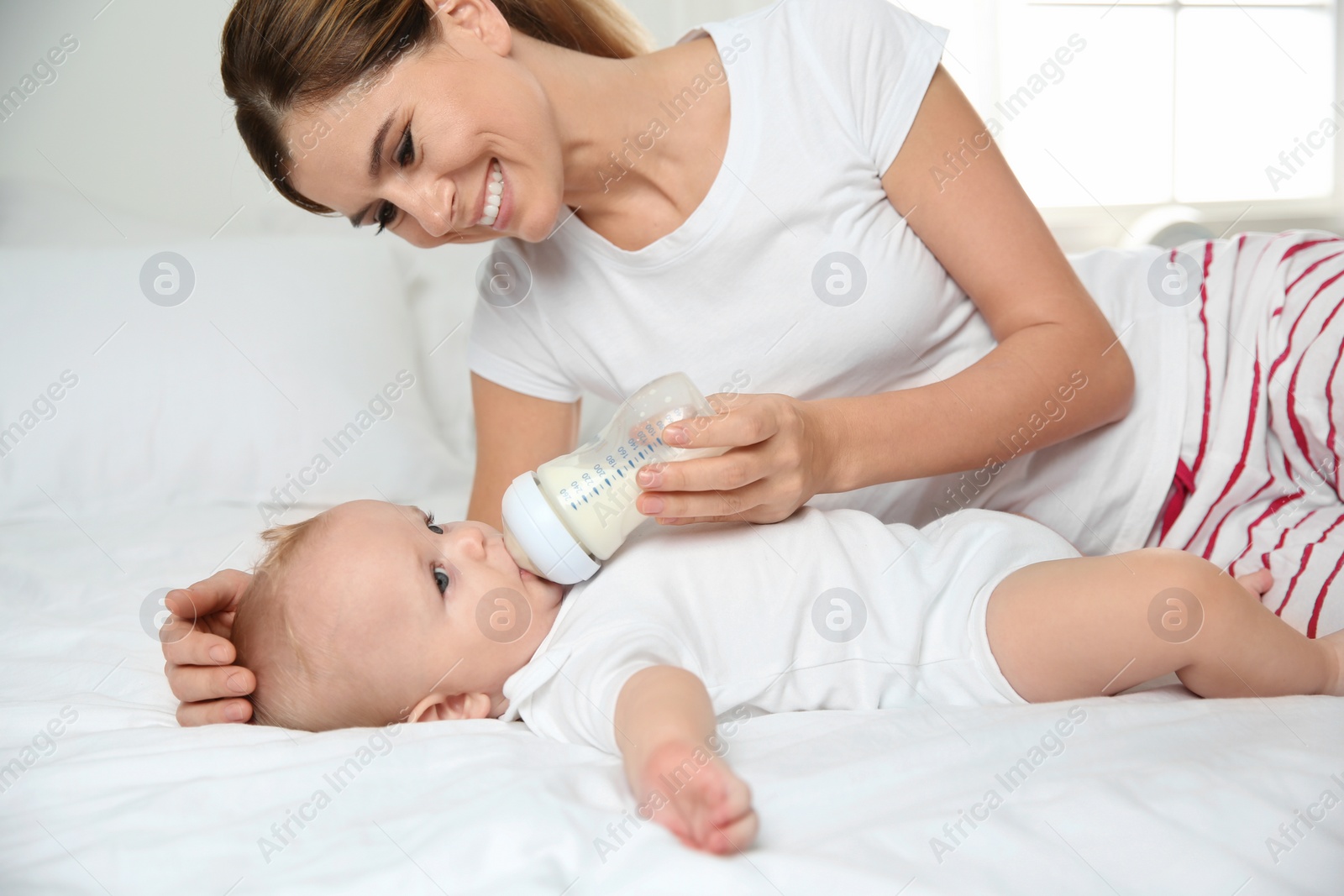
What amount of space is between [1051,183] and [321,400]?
1950mm

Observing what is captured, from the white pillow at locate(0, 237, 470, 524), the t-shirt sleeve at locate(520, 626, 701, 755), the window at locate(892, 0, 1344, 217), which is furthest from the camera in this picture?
the window at locate(892, 0, 1344, 217)

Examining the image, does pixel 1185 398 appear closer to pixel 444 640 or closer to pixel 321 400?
pixel 444 640

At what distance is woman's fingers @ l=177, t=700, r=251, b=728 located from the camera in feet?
3.13

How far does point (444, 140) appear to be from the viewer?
3.33ft

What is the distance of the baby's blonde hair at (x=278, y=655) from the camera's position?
0.97 metres

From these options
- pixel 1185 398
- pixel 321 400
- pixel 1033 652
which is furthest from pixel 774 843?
pixel 321 400

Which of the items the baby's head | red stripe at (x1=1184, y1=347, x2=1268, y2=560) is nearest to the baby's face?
the baby's head

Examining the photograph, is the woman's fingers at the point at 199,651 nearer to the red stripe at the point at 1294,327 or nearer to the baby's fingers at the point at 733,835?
the baby's fingers at the point at 733,835

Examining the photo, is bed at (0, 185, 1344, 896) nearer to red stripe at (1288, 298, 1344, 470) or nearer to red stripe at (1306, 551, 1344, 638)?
red stripe at (1306, 551, 1344, 638)

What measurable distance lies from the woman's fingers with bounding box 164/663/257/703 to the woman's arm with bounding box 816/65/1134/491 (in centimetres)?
63

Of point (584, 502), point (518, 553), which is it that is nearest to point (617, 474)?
point (584, 502)

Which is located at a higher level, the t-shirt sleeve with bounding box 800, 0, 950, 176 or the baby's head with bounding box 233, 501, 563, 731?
the t-shirt sleeve with bounding box 800, 0, 950, 176

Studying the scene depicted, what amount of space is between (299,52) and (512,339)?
0.50 metres

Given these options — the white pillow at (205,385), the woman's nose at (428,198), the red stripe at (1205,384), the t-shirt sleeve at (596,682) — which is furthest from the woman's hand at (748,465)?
the white pillow at (205,385)
